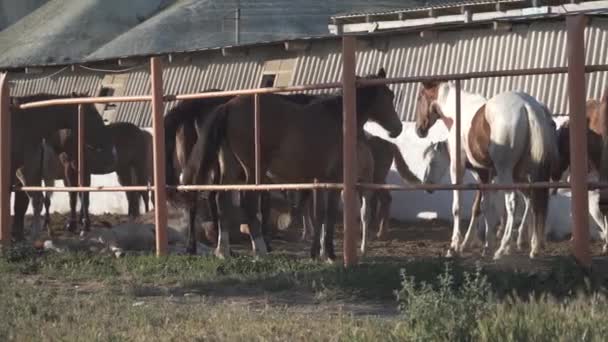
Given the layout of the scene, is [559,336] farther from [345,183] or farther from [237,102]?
[237,102]

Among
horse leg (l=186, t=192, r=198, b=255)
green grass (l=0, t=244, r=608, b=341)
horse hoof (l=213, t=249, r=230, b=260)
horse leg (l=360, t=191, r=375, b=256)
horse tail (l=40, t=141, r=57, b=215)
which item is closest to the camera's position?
green grass (l=0, t=244, r=608, b=341)

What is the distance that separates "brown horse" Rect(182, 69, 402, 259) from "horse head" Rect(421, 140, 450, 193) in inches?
177

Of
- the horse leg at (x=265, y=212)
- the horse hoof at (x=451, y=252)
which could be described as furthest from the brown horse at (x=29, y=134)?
the horse hoof at (x=451, y=252)

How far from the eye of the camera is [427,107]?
1688 cm

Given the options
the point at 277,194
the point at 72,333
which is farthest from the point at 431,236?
the point at 72,333

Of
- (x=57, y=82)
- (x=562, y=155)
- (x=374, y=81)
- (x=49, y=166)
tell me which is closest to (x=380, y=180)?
(x=562, y=155)

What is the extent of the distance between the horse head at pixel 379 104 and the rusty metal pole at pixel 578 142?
12.1 feet

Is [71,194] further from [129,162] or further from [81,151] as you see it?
[81,151]

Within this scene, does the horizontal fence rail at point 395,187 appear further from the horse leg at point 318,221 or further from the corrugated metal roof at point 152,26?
the corrugated metal roof at point 152,26

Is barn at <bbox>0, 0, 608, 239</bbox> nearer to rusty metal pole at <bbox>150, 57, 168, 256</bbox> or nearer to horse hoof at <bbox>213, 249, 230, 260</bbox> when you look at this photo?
horse hoof at <bbox>213, 249, 230, 260</bbox>

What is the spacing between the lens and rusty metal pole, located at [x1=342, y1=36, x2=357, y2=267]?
39.7ft

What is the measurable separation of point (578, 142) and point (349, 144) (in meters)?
2.21

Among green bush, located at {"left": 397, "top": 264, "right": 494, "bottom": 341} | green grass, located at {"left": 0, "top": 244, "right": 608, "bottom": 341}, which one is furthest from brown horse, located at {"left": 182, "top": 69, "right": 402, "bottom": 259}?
green bush, located at {"left": 397, "top": 264, "right": 494, "bottom": 341}

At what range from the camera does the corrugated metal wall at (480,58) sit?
1961 centimetres
